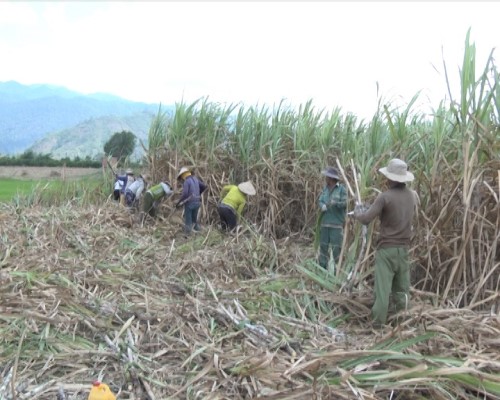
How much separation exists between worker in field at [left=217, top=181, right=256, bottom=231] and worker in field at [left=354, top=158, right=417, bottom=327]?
3.46 metres

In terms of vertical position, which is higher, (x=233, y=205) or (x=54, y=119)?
(x=233, y=205)

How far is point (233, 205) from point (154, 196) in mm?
1328

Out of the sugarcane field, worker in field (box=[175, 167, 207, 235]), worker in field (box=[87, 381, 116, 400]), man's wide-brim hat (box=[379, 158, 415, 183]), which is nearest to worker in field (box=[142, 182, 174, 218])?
worker in field (box=[175, 167, 207, 235])

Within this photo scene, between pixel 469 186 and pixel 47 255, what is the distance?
4.14m

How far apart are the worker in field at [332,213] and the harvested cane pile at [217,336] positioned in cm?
49

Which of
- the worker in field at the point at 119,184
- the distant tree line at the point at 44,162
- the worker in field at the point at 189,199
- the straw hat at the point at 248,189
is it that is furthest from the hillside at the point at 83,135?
the straw hat at the point at 248,189

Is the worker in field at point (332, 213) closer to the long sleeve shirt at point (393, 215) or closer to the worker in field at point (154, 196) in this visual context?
the long sleeve shirt at point (393, 215)

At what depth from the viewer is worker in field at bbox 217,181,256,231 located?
7344 mm

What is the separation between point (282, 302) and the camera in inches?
170

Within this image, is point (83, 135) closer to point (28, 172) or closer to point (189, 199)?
point (28, 172)

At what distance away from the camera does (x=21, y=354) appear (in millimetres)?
3230

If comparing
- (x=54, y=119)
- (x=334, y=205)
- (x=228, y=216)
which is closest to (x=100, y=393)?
(x=334, y=205)

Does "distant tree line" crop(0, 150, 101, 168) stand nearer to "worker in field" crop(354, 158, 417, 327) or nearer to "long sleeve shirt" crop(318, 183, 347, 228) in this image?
"long sleeve shirt" crop(318, 183, 347, 228)

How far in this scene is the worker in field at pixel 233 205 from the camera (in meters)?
7.34
